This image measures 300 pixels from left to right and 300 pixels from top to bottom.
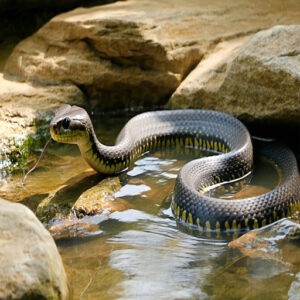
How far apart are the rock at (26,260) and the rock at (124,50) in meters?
7.22

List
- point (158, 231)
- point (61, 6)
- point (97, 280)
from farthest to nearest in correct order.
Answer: point (61, 6) → point (158, 231) → point (97, 280)

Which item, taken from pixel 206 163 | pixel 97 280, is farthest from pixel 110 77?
pixel 97 280

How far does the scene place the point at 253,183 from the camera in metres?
8.83

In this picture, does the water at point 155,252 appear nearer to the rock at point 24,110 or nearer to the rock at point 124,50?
the rock at point 24,110

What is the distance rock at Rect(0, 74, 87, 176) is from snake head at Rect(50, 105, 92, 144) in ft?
6.30

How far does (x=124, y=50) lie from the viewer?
38.8ft

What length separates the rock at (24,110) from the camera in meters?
9.96

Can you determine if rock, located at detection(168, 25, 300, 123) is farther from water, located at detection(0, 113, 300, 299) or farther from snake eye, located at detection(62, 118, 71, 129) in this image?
snake eye, located at detection(62, 118, 71, 129)

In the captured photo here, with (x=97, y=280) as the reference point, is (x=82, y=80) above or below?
above

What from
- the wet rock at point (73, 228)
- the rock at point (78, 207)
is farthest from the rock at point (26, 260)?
the rock at point (78, 207)

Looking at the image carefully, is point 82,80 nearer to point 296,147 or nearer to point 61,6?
point 61,6

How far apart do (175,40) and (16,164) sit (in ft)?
14.8

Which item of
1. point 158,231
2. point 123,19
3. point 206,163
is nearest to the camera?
point 158,231

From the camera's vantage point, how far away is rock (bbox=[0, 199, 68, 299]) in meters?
4.43
